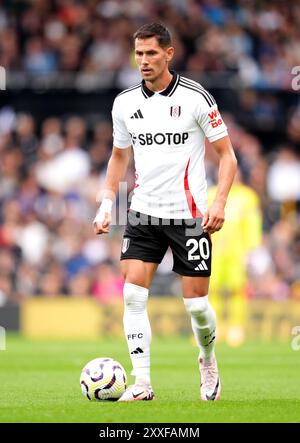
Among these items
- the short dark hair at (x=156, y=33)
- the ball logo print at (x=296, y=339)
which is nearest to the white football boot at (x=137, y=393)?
the short dark hair at (x=156, y=33)

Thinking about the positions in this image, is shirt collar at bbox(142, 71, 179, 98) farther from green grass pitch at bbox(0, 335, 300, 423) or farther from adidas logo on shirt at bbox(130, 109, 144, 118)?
green grass pitch at bbox(0, 335, 300, 423)

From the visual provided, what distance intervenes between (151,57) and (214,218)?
1229 mm

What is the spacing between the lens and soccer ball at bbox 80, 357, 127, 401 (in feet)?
25.9

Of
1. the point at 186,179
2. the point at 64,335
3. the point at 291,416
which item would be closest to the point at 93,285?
the point at 64,335

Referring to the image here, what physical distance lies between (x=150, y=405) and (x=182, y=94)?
2192mm

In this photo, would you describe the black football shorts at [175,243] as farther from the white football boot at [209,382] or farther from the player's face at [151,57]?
the player's face at [151,57]

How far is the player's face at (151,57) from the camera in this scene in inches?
307

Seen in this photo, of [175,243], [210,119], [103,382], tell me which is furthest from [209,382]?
[210,119]

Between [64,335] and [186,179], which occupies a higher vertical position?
[186,179]

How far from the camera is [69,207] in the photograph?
18469 mm

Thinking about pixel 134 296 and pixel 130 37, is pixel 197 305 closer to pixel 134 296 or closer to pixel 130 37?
pixel 134 296

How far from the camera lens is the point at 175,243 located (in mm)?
7957

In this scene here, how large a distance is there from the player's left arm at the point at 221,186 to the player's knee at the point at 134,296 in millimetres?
638
